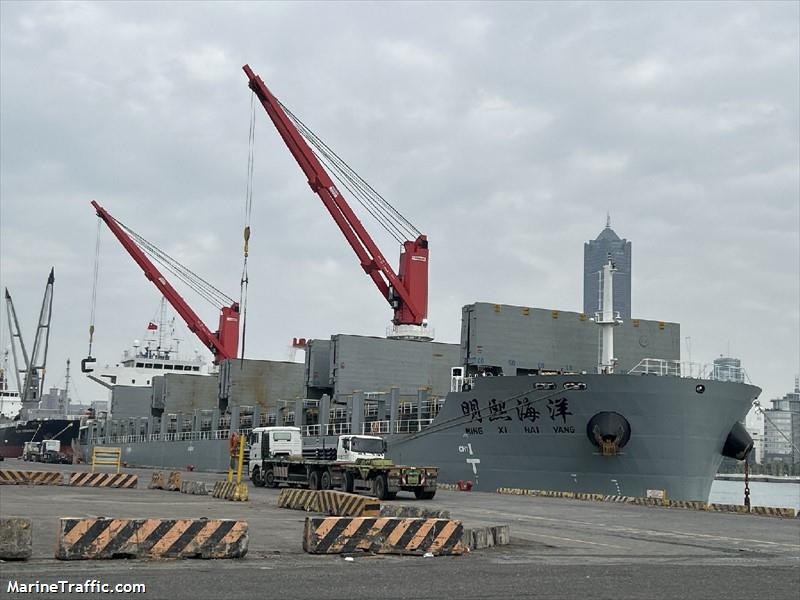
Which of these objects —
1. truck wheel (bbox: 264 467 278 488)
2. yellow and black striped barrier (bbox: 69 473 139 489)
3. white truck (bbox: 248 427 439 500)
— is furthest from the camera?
yellow and black striped barrier (bbox: 69 473 139 489)

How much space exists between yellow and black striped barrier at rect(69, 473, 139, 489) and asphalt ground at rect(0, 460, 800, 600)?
1397 cm


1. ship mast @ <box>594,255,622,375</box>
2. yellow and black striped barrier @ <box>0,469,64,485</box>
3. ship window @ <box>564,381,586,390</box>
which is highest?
ship mast @ <box>594,255,622,375</box>

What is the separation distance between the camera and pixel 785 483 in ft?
566

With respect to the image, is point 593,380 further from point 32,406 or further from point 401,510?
point 32,406

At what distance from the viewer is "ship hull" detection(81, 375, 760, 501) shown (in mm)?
34281

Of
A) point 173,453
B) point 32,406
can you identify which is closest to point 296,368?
point 173,453

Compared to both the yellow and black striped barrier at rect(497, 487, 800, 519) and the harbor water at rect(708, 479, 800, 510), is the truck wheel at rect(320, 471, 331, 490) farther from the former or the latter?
the harbor water at rect(708, 479, 800, 510)

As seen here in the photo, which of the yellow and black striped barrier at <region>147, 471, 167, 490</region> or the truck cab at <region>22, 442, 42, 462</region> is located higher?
the yellow and black striped barrier at <region>147, 471, 167, 490</region>

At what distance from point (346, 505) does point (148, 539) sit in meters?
9.18

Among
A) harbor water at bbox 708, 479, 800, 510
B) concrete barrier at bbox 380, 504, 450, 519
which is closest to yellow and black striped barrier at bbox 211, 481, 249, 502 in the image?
concrete barrier at bbox 380, 504, 450, 519

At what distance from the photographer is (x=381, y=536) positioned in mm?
14492

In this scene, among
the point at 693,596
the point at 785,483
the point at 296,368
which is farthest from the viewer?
the point at 785,483

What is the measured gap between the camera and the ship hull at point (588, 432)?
34281 mm

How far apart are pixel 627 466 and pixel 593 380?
138 inches
